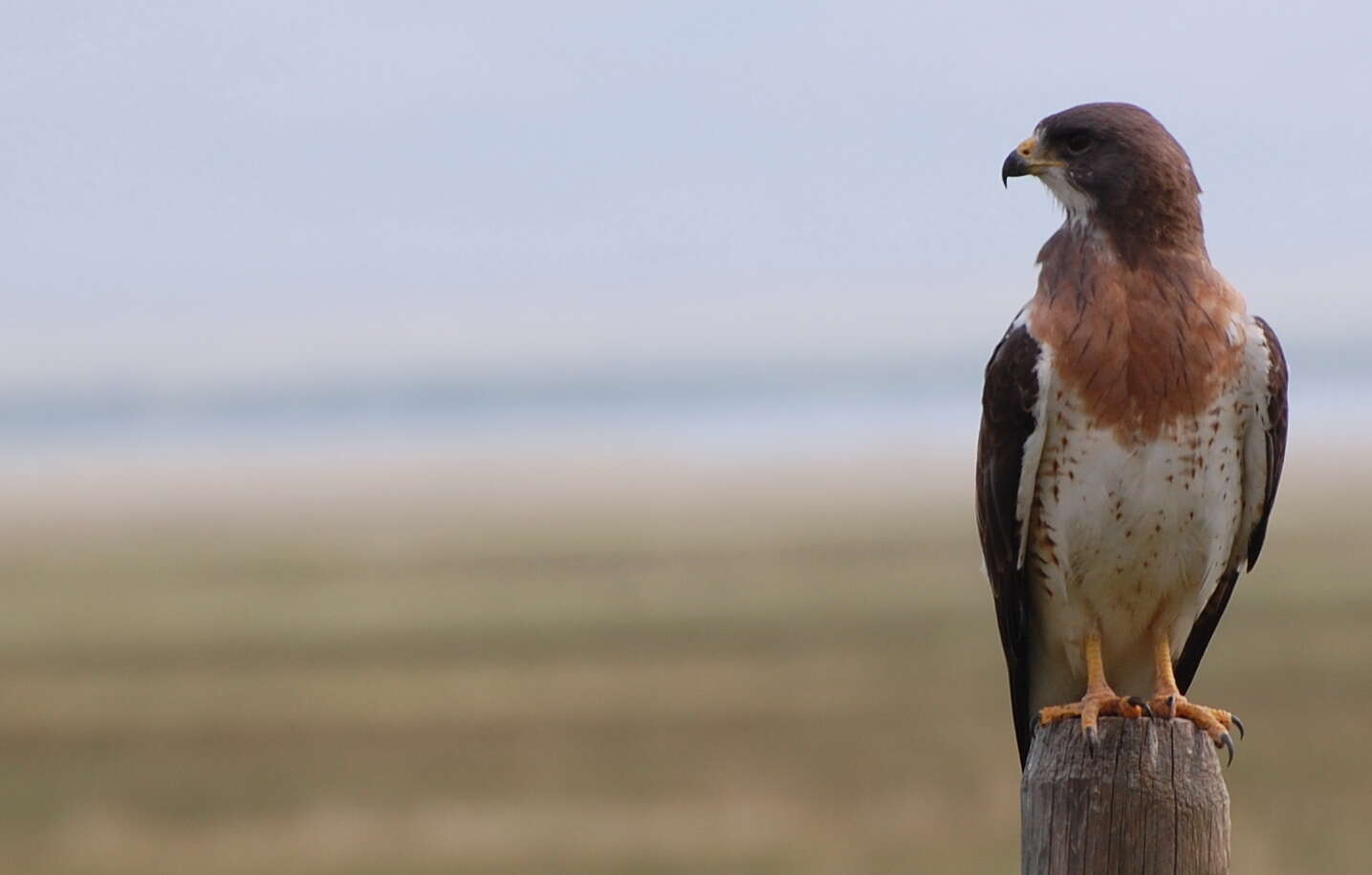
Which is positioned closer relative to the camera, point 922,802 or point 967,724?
point 922,802

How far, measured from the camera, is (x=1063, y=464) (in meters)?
6.92

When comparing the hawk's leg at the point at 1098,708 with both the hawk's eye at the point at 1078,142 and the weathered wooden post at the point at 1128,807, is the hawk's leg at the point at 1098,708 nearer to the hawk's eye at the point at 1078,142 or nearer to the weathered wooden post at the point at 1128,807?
the weathered wooden post at the point at 1128,807

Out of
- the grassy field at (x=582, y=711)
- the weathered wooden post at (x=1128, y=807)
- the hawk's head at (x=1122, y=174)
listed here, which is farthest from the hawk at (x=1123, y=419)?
the grassy field at (x=582, y=711)

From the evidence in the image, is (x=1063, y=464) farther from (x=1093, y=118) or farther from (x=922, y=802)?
(x=922, y=802)

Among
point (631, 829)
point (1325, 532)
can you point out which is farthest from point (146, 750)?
point (1325, 532)

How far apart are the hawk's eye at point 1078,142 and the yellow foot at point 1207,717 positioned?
1.78 metres

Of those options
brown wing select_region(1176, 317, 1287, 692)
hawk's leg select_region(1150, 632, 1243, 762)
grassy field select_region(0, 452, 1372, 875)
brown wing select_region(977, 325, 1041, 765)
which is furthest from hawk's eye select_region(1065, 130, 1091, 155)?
grassy field select_region(0, 452, 1372, 875)

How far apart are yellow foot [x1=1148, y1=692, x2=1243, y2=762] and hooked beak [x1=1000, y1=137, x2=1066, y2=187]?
1784 millimetres

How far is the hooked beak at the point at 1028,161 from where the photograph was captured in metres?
7.24

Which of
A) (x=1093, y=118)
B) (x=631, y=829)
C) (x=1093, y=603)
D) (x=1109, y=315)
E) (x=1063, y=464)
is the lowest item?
(x=631, y=829)

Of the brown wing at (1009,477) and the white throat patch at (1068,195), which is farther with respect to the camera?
the white throat patch at (1068,195)

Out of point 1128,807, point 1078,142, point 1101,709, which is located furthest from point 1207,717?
point 1078,142

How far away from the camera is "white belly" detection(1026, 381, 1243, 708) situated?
678 centimetres

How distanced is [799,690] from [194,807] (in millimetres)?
7667
